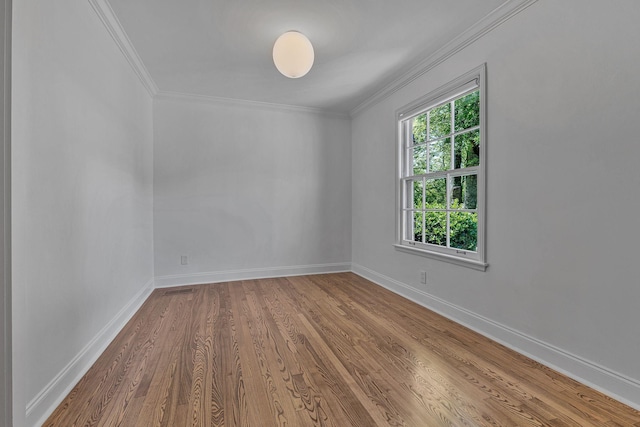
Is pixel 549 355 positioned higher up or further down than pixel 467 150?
further down

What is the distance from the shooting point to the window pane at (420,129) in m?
3.22

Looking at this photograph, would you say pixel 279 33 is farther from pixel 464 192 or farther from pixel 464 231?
pixel 464 231

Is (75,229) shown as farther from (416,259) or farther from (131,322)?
(416,259)

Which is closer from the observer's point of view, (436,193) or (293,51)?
(293,51)

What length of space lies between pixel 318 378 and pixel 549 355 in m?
1.52

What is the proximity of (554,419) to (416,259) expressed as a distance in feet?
6.17

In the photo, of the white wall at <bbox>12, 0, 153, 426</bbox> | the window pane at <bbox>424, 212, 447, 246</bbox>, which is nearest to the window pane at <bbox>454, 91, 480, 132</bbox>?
the window pane at <bbox>424, 212, 447, 246</bbox>

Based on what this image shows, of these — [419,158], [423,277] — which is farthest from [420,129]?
[423,277]

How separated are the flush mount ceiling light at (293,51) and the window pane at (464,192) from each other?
69.3 inches

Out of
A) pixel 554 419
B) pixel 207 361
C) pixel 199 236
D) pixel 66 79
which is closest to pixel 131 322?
pixel 207 361

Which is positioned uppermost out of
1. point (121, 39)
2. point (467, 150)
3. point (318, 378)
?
point (121, 39)

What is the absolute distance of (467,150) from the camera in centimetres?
268

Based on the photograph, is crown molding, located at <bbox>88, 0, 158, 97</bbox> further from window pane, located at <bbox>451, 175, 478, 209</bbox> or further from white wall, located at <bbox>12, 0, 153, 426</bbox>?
window pane, located at <bbox>451, 175, 478, 209</bbox>

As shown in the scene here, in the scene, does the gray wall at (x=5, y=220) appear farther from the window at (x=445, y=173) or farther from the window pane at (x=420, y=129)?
the window pane at (x=420, y=129)
